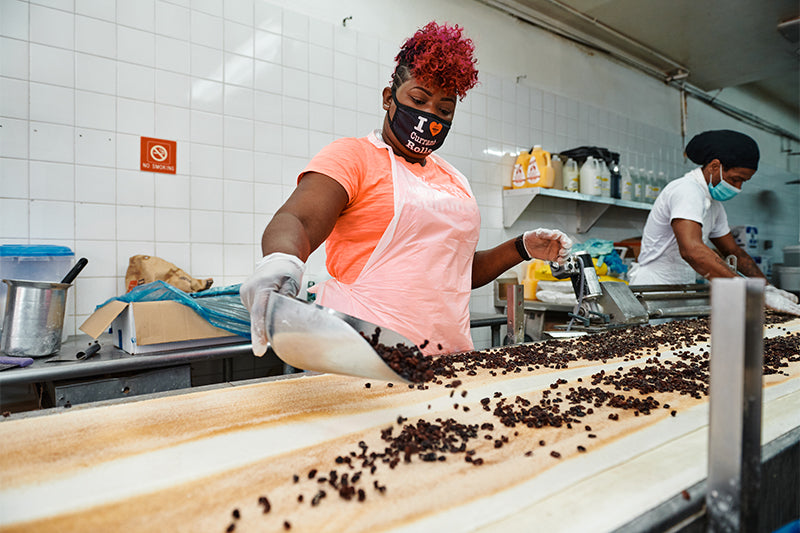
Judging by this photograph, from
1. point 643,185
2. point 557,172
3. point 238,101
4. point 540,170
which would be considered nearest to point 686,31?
point 643,185

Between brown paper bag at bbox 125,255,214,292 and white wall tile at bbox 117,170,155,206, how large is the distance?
31cm

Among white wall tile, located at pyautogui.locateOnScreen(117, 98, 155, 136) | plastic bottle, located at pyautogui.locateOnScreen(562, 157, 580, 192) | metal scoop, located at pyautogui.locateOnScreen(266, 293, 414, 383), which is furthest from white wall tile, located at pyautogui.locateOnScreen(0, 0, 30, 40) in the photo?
plastic bottle, located at pyautogui.locateOnScreen(562, 157, 580, 192)

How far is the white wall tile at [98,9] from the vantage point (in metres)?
2.47

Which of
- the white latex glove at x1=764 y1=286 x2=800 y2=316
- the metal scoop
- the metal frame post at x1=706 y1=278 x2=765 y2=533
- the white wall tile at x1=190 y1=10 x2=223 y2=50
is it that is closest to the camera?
the metal frame post at x1=706 y1=278 x2=765 y2=533

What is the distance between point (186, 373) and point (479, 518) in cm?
191

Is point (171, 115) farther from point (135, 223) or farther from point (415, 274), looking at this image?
point (415, 274)

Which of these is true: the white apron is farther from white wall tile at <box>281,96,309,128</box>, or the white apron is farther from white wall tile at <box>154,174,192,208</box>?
white wall tile at <box>281,96,309,128</box>

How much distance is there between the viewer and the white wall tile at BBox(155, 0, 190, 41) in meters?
2.69

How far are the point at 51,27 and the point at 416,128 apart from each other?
2014 mm

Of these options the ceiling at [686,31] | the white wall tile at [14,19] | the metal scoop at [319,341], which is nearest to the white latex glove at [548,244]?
the metal scoop at [319,341]

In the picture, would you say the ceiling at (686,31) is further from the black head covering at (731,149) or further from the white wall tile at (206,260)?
the white wall tile at (206,260)

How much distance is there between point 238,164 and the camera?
9.73ft

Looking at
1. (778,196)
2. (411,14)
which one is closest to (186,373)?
(411,14)

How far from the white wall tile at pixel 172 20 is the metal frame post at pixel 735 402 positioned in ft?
9.90
